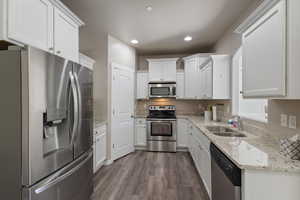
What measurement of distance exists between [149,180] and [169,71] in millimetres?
2835

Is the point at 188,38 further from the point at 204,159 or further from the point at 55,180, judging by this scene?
the point at 55,180

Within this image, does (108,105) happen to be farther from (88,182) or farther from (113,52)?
(88,182)

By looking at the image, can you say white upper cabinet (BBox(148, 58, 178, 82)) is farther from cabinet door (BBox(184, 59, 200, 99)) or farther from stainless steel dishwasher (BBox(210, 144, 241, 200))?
stainless steel dishwasher (BBox(210, 144, 241, 200))

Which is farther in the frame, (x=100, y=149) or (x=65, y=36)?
(x=100, y=149)

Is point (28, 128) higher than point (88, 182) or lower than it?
higher

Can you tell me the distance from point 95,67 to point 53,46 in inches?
72.9

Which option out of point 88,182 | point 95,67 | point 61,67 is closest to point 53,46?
point 61,67

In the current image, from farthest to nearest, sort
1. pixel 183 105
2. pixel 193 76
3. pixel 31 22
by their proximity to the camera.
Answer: pixel 183 105 → pixel 193 76 → pixel 31 22

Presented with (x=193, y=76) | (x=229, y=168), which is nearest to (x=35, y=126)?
(x=229, y=168)

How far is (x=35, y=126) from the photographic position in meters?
1.13

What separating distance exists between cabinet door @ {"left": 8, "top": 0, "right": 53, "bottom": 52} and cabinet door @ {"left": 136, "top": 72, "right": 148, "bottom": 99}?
10.0ft

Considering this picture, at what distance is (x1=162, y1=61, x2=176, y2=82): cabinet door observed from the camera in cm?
440

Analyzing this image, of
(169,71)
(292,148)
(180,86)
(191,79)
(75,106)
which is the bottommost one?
(292,148)

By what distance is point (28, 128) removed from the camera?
1.09 metres
